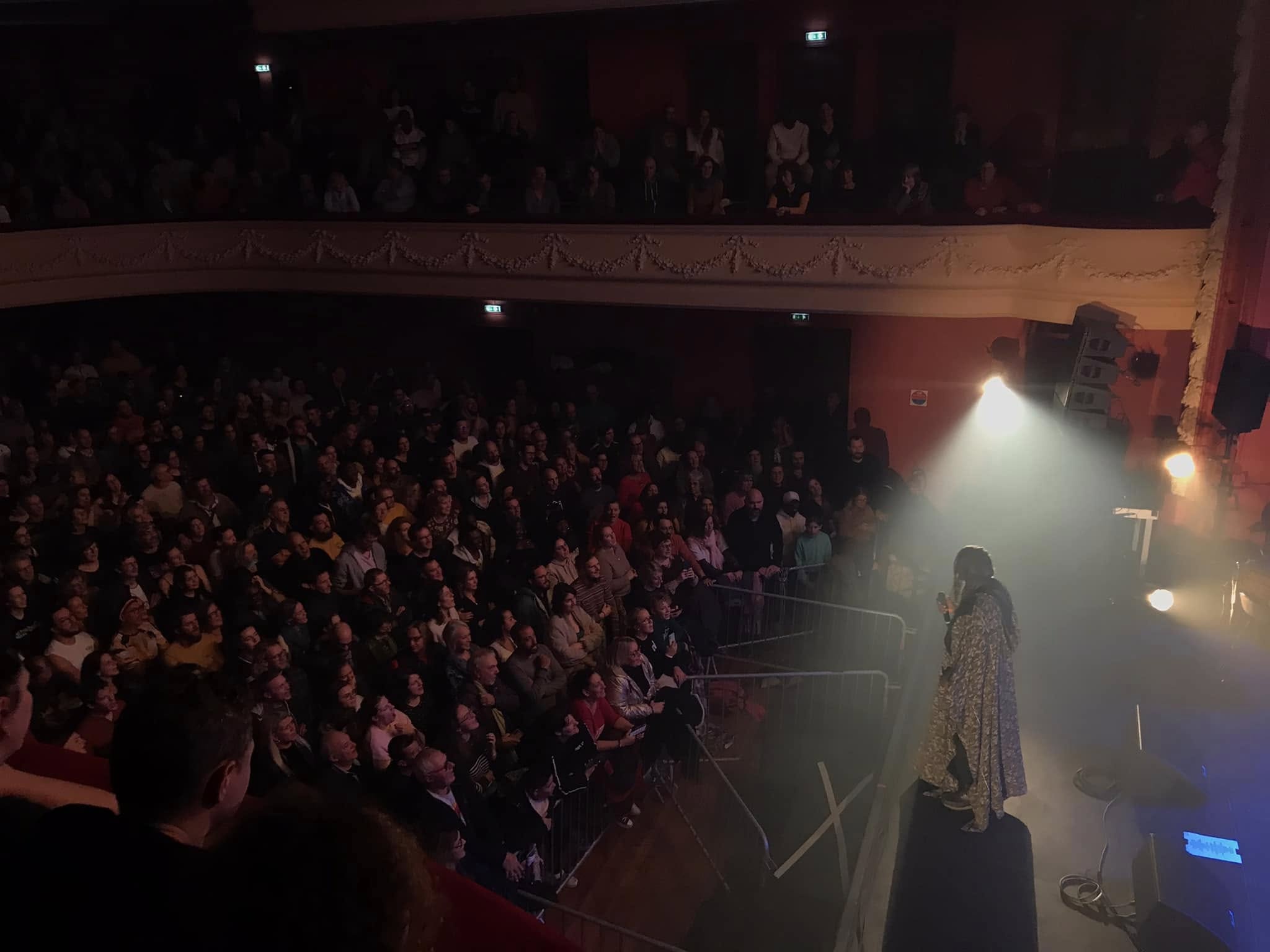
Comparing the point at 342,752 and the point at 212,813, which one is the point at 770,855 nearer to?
the point at 342,752

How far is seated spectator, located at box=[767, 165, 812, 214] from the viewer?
29.5 feet

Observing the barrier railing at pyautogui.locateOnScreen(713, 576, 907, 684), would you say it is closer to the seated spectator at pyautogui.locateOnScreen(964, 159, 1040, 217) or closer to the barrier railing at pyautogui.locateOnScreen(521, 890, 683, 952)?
the barrier railing at pyautogui.locateOnScreen(521, 890, 683, 952)

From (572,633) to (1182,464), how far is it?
17.0 ft

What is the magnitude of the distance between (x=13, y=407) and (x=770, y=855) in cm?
729

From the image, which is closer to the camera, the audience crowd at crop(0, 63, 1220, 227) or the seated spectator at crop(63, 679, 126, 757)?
the seated spectator at crop(63, 679, 126, 757)

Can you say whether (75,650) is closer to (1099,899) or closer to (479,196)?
(1099,899)

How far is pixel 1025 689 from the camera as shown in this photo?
20.4 ft

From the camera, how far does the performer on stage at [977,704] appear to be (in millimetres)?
4547

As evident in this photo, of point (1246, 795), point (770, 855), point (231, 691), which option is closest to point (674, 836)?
point (770, 855)

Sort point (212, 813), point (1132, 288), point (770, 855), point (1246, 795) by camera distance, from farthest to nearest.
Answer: point (1132, 288)
point (770, 855)
point (1246, 795)
point (212, 813)

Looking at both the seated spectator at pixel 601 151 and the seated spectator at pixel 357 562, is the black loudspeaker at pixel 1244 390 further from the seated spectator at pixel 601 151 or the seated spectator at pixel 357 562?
the seated spectator at pixel 357 562

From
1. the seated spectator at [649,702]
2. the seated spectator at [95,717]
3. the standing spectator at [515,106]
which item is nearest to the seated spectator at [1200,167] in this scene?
the seated spectator at [649,702]

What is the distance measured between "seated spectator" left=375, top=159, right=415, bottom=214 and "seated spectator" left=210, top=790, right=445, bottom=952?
9962mm

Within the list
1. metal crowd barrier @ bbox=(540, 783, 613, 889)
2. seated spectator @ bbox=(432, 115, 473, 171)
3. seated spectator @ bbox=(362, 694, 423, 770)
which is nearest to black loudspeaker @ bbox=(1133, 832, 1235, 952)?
metal crowd barrier @ bbox=(540, 783, 613, 889)
